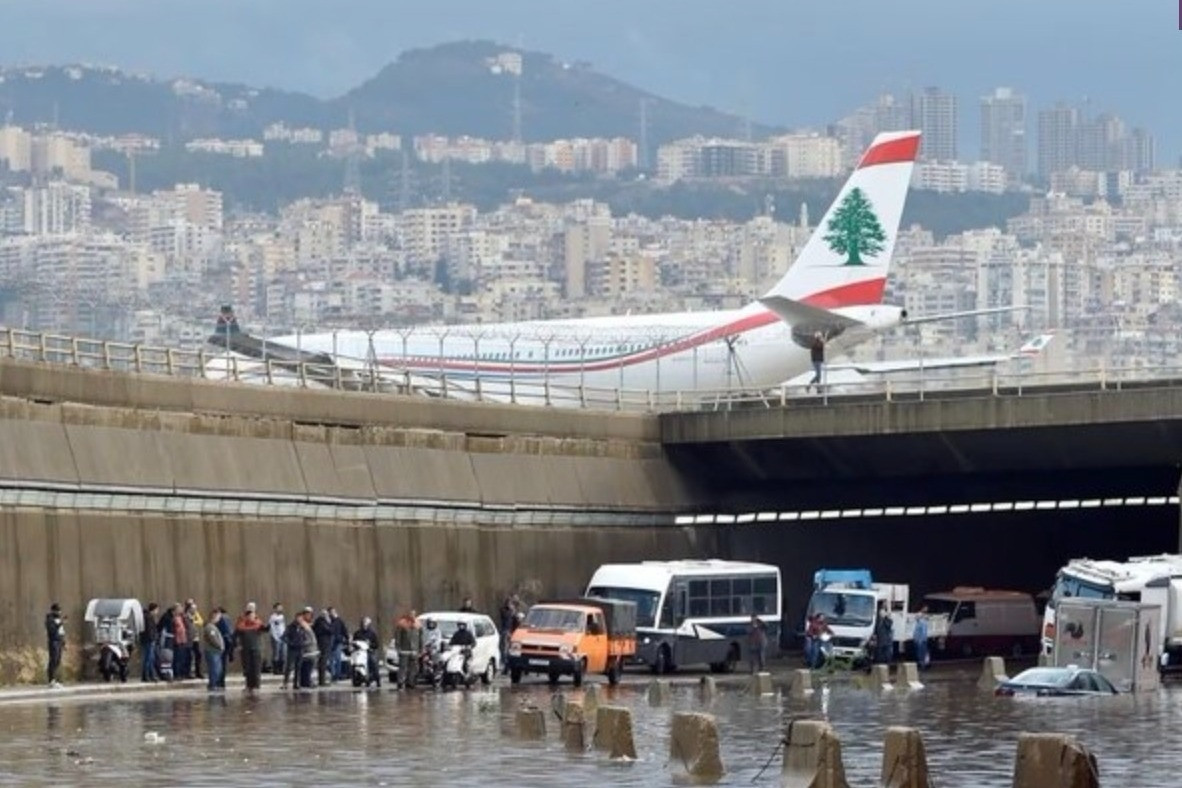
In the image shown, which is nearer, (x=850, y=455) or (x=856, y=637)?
(x=856, y=637)

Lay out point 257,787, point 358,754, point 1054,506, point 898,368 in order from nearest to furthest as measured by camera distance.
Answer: point 257,787 → point 358,754 → point 1054,506 → point 898,368

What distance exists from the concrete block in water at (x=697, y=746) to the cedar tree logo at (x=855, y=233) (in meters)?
75.1

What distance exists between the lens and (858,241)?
113750mm

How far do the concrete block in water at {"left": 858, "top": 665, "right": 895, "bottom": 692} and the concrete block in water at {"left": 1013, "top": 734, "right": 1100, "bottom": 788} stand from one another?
29.3 meters

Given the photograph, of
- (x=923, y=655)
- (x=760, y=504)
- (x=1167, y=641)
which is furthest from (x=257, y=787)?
(x=760, y=504)

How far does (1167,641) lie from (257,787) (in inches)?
1497

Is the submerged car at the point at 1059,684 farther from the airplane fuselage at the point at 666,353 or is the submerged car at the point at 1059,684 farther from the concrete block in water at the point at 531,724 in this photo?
the airplane fuselage at the point at 666,353

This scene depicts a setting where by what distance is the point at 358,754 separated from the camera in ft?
138

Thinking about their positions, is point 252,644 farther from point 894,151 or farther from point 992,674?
point 894,151

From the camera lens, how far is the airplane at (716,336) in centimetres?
10562

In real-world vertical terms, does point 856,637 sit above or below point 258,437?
below

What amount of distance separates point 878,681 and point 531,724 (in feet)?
63.8

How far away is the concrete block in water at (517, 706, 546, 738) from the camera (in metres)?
45.3

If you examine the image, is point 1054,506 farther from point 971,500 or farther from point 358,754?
point 358,754
